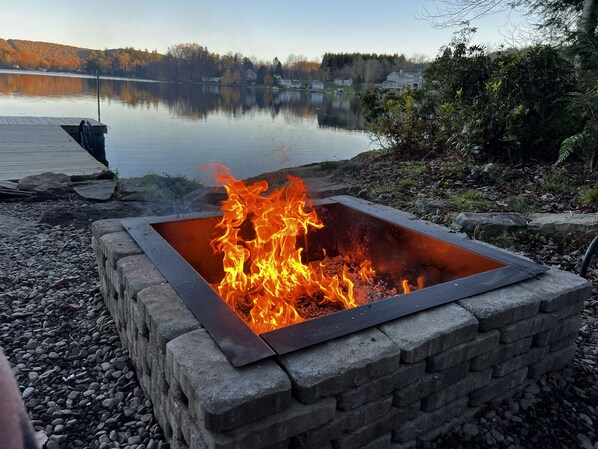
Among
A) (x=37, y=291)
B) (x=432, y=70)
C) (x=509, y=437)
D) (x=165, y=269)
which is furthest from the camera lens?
(x=432, y=70)

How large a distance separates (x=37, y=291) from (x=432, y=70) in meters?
8.95

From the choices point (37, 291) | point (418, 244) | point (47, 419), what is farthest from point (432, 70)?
point (47, 419)

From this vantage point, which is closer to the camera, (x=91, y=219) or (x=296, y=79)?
(x=91, y=219)

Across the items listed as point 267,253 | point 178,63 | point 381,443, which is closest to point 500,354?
point 381,443

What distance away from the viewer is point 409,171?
24.2 ft

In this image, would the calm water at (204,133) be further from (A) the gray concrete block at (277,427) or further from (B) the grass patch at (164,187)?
(A) the gray concrete block at (277,427)

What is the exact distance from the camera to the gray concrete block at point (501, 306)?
1.95 metres

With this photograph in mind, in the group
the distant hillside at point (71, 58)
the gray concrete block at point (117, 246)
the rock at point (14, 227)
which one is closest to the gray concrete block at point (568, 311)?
the gray concrete block at point (117, 246)

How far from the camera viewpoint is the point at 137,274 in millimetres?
2199

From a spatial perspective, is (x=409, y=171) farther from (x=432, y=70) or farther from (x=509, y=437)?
(x=509, y=437)

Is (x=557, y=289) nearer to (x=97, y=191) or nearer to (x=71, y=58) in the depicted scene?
(x=97, y=191)

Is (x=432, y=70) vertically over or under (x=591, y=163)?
over

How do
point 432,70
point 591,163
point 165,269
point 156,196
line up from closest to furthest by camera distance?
point 165,269 < point 591,163 < point 156,196 < point 432,70

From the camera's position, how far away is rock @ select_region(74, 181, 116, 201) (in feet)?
20.1
